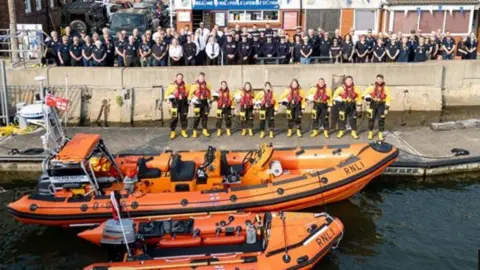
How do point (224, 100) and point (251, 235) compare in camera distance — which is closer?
point (251, 235)

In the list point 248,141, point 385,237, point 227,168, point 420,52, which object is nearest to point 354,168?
point 385,237

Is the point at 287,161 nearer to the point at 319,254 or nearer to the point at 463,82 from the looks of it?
the point at 319,254

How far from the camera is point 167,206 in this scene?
9688 mm

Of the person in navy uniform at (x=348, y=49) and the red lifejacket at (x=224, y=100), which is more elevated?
the person in navy uniform at (x=348, y=49)

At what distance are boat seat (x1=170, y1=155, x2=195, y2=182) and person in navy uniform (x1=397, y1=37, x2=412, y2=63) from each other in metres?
8.20

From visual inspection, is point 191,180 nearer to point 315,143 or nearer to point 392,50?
Result: point 315,143

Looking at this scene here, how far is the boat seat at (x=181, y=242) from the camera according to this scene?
8.95 m

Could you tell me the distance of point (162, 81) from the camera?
15609mm

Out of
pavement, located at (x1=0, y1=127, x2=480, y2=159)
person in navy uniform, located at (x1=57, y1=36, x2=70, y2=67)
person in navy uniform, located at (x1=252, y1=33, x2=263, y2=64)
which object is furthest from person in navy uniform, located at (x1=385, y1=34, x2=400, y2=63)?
person in navy uniform, located at (x1=57, y1=36, x2=70, y2=67)

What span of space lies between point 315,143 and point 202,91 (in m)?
2.67

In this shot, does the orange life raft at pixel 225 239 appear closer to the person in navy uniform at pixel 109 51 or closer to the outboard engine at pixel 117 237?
the outboard engine at pixel 117 237

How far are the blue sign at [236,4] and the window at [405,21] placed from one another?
4.18m

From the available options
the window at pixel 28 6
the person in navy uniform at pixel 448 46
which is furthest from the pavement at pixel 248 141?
the window at pixel 28 6

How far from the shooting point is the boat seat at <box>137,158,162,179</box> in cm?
1044
